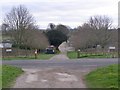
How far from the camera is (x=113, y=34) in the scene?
84938 millimetres

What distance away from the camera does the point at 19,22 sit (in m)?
65.6

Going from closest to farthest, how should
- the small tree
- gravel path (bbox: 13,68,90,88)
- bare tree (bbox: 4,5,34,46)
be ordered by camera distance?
gravel path (bbox: 13,68,90,88) < bare tree (bbox: 4,5,34,46) < the small tree

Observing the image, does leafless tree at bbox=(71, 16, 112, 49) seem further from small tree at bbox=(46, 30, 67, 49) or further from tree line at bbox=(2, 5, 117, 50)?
small tree at bbox=(46, 30, 67, 49)

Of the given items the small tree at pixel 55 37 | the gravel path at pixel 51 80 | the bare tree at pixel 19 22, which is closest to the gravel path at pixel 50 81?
the gravel path at pixel 51 80

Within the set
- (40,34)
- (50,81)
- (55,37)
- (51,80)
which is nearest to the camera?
(50,81)

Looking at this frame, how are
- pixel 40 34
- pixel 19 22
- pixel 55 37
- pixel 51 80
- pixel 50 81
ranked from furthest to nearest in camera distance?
pixel 55 37
pixel 40 34
pixel 19 22
pixel 51 80
pixel 50 81

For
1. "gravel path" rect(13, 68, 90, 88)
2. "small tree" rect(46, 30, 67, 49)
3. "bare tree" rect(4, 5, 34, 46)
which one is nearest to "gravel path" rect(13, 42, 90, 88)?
"gravel path" rect(13, 68, 90, 88)

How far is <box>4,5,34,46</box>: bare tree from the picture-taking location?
214ft

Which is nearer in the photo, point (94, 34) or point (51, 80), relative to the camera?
point (51, 80)

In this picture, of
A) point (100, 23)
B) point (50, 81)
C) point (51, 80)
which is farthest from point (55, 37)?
point (50, 81)

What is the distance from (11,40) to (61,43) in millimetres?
38909

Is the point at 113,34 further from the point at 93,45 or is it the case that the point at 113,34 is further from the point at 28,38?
the point at 28,38

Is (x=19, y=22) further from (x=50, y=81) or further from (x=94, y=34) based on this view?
(x=50, y=81)

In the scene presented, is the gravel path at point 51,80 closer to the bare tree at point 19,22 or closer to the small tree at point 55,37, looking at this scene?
the bare tree at point 19,22
